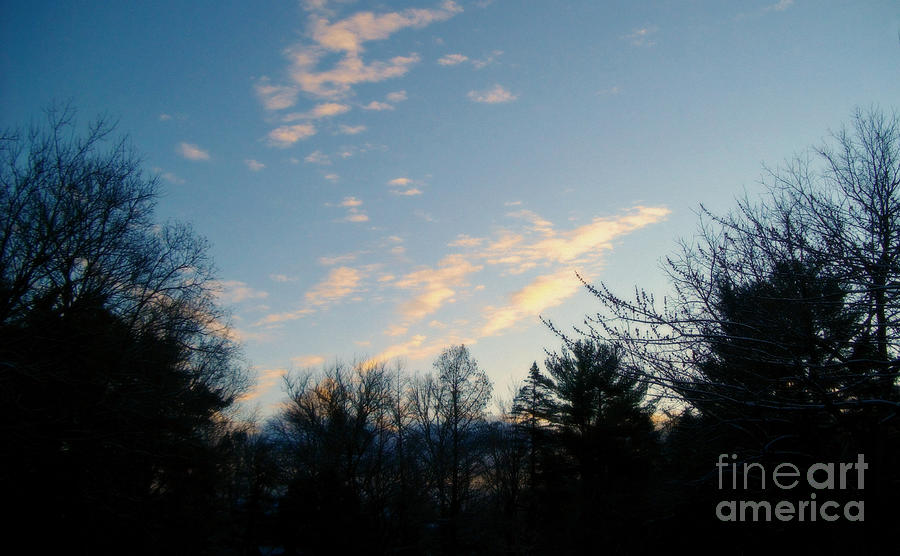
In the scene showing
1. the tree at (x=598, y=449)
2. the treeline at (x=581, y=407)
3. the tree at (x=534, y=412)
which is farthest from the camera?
the tree at (x=534, y=412)

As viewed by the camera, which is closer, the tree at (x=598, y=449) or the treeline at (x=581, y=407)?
the treeline at (x=581, y=407)

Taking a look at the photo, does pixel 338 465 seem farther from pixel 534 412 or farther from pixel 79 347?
pixel 79 347

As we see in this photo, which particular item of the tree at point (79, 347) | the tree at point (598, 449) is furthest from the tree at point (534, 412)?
the tree at point (79, 347)

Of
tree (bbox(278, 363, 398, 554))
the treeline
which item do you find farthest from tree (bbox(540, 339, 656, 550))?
tree (bbox(278, 363, 398, 554))

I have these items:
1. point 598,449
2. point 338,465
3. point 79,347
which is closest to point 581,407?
point 598,449

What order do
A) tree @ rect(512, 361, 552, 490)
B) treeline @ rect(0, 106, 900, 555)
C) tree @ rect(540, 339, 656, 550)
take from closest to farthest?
treeline @ rect(0, 106, 900, 555) < tree @ rect(540, 339, 656, 550) < tree @ rect(512, 361, 552, 490)

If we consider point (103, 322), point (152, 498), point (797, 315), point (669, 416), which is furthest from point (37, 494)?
point (797, 315)

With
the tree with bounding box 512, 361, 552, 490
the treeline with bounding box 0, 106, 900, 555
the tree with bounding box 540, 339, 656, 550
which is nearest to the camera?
the treeline with bounding box 0, 106, 900, 555

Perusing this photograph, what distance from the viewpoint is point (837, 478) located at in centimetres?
772

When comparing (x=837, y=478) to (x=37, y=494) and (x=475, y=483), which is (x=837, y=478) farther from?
(x=475, y=483)

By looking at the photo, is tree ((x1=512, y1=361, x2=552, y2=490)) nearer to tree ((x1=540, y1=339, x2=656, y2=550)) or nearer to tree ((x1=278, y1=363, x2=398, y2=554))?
tree ((x1=540, y1=339, x2=656, y2=550))

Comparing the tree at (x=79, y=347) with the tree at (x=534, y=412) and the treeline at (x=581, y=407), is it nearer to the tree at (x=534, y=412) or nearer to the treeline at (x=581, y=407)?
the treeline at (x=581, y=407)

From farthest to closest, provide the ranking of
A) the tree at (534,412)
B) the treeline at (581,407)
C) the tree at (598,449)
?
the tree at (534,412) → the tree at (598,449) → the treeline at (581,407)

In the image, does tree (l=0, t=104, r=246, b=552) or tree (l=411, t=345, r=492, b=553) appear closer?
tree (l=0, t=104, r=246, b=552)
